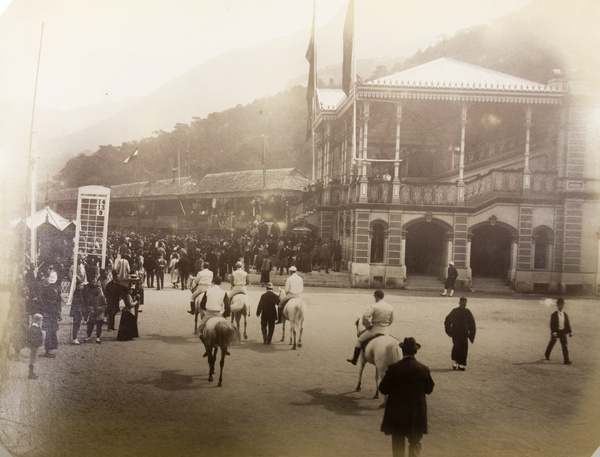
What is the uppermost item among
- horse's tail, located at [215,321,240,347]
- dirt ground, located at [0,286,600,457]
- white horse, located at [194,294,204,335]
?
white horse, located at [194,294,204,335]

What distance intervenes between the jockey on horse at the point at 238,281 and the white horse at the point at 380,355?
48.4 inches

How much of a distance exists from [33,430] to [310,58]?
4.21 meters

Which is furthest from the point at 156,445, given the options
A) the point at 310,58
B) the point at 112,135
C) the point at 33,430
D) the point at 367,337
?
the point at 310,58

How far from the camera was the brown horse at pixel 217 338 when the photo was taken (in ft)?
14.6

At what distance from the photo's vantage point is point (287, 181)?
4.85 meters

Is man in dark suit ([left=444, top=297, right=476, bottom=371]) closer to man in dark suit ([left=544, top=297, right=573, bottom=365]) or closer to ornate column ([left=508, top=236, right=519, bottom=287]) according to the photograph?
ornate column ([left=508, top=236, right=519, bottom=287])

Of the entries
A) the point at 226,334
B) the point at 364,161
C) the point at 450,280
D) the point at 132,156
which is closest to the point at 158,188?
the point at 132,156

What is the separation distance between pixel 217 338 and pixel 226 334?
0.09 meters

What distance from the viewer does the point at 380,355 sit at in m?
4.25

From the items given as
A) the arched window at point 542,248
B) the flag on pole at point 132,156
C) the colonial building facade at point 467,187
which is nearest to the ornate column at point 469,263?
the colonial building facade at point 467,187

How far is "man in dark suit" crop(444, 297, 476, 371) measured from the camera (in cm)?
443

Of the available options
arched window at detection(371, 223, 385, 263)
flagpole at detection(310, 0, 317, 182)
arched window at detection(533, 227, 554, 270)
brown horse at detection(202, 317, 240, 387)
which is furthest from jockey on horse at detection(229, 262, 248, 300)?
arched window at detection(533, 227, 554, 270)

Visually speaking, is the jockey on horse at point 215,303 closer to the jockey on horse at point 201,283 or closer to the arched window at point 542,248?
the jockey on horse at point 201,283

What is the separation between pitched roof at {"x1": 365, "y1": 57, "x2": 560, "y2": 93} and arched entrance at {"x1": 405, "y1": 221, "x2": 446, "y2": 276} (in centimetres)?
127
